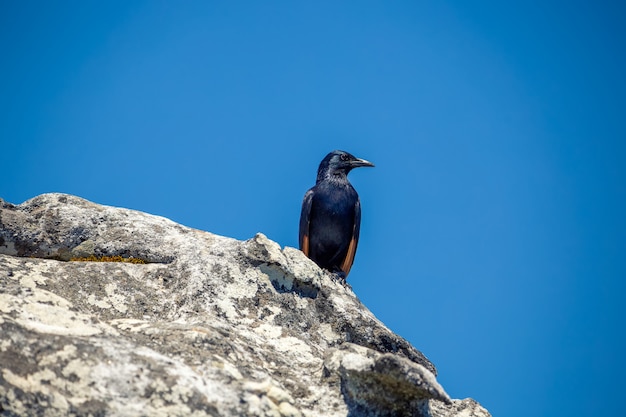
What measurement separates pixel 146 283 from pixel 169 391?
1.86 meters

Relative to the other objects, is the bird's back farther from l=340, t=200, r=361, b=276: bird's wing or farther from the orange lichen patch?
the orange lichen patch

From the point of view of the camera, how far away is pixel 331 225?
1202 cm

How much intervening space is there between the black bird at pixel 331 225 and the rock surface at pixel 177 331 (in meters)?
5.82

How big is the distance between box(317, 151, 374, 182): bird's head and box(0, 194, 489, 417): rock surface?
6637 mm

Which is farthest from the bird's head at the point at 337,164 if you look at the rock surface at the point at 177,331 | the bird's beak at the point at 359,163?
the rock surface at the point at 177,331

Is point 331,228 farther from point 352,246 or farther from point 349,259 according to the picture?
point 349,259

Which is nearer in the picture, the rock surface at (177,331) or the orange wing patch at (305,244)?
the rock surface at (177,331)

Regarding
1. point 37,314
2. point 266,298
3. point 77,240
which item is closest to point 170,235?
point 77,240

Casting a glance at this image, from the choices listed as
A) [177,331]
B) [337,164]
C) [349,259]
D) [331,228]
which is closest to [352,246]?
[349,259]

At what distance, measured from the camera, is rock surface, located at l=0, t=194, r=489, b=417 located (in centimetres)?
345

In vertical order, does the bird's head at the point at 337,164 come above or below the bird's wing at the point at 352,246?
above

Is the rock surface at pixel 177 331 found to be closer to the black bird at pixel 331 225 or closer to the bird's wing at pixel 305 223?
the bird's wing at pixel 305 223

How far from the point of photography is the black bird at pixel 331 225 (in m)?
12.0

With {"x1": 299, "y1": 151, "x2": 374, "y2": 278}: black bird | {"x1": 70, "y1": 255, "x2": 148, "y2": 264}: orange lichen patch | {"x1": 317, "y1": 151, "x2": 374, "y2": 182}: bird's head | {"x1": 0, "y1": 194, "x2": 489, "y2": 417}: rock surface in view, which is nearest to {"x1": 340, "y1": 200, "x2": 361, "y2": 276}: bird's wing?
{"x1": 299, "y1": 151, "x2": 374, "y2": 278}: black bird
